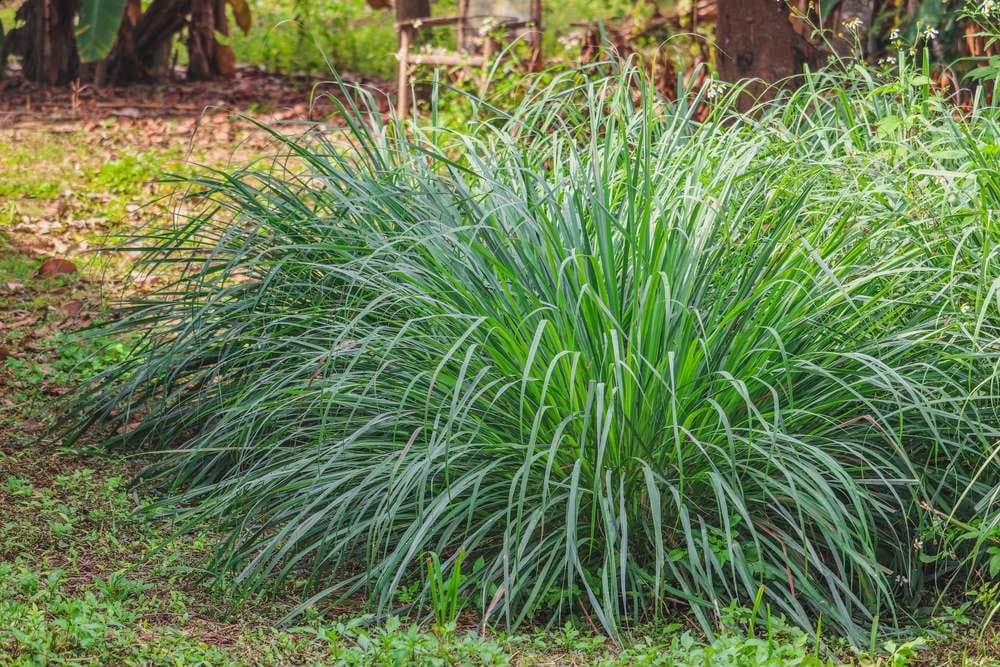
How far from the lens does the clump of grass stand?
335 centimetres

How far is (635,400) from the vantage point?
11.5ft

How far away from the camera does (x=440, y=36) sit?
488 inches

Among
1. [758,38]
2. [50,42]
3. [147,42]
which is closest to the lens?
[758,38]

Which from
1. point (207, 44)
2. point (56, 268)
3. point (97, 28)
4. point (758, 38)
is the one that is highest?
point (97, 28)

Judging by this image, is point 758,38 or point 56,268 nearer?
point 56,268

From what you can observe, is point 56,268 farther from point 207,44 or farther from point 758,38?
point 207,44

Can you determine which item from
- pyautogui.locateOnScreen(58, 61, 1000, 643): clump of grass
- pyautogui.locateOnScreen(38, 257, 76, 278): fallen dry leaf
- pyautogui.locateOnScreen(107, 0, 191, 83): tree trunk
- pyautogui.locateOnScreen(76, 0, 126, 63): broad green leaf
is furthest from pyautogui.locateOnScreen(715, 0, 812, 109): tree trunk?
pyautogui.locateOnScreen(107, 0, 191, 83): tree trunk

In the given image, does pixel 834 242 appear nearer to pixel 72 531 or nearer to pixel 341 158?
pixel 341 158

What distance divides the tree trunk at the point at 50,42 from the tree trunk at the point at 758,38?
6867 mm

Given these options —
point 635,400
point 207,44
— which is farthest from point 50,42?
point 635,400

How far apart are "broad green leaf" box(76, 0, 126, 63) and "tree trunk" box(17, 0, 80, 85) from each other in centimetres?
106

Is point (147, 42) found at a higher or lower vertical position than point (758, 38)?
higher

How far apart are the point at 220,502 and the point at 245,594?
508mm

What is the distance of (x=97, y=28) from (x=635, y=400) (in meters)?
8.67
